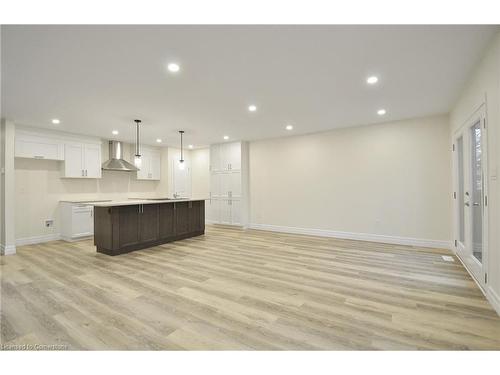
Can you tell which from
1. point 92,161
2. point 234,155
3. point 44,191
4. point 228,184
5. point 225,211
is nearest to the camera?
point 44,191

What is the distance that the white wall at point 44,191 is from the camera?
17.4 ft

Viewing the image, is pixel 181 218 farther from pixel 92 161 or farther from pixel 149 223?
pixel 92 161

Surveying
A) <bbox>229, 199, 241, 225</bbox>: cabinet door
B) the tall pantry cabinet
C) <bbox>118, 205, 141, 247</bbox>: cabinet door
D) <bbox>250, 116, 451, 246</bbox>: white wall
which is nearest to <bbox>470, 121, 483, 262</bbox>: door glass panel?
<bbox>250, 116, 451, 246</bbox>: white wall

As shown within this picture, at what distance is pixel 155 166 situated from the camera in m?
8.15

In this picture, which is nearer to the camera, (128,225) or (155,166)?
(128,225)

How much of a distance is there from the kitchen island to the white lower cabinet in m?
1.32

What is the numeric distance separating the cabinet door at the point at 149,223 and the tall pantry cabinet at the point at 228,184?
276 cm

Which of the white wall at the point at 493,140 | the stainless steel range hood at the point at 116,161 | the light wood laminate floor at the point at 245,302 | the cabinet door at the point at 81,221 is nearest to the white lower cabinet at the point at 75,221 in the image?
the cabinet door at the point at 81,221

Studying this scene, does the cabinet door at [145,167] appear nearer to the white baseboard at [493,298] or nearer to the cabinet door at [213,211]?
the cabinet door at [213,211]

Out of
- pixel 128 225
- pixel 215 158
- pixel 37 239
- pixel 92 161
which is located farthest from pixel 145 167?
pixel 128 225

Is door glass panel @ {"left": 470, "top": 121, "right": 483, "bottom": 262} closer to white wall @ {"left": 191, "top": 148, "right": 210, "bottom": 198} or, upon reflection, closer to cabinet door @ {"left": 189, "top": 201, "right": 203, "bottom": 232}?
cabinet door @ {"left": 189, "top": 201, "right": 203, "bottom": 232}

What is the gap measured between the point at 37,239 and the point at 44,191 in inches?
45.4

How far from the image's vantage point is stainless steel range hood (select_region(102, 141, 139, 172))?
6.49 meters
